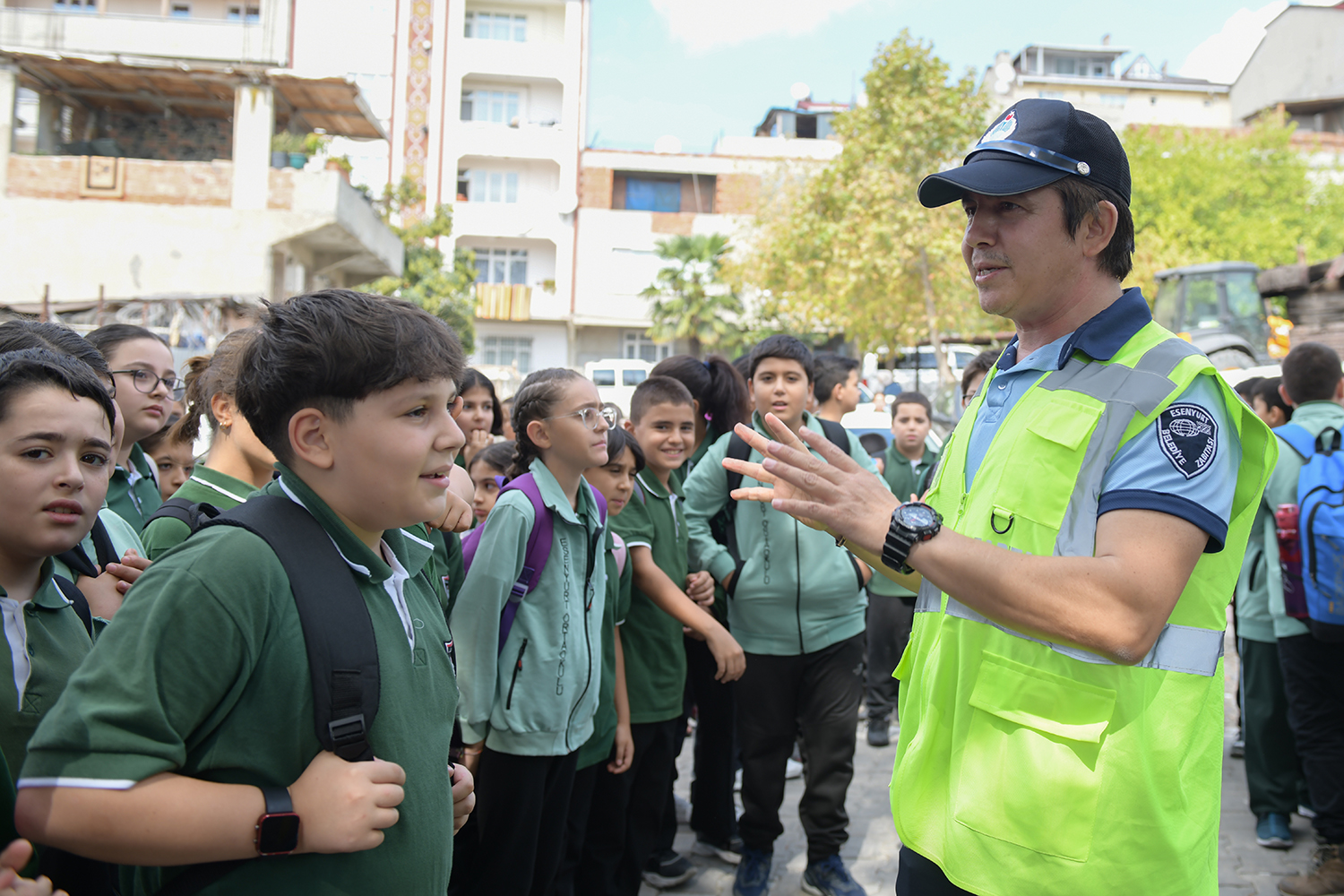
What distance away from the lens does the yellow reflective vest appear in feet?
5.90

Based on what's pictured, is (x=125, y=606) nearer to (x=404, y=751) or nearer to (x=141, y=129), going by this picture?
(x=404, y=751)

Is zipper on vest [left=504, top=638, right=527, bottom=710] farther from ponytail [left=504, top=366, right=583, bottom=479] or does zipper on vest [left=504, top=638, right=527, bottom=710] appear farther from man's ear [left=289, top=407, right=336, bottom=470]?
man's ear [left=289, top=407, right=336, bottom=470]

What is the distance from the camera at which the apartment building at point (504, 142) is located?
35.7 m

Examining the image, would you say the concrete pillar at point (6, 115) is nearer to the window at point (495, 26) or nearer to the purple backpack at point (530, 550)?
the purple backpack at point (530, 550)

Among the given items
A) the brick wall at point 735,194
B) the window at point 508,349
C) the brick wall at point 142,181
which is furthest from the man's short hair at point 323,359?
the window at point 508,349

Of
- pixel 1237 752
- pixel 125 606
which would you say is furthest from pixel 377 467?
pixel 1237 752

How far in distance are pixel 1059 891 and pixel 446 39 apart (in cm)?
3924

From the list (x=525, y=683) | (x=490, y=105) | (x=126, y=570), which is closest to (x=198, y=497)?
(x=126, y=570)

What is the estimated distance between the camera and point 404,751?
1585mm

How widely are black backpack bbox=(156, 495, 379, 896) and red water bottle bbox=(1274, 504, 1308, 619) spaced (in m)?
4.48

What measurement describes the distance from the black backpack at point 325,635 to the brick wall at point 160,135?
2133cm

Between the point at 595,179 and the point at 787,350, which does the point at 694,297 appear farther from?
the point at 787,350

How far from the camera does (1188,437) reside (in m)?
1.82

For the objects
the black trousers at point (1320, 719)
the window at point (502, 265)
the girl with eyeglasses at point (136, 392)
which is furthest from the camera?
the window at point (502, 265)
